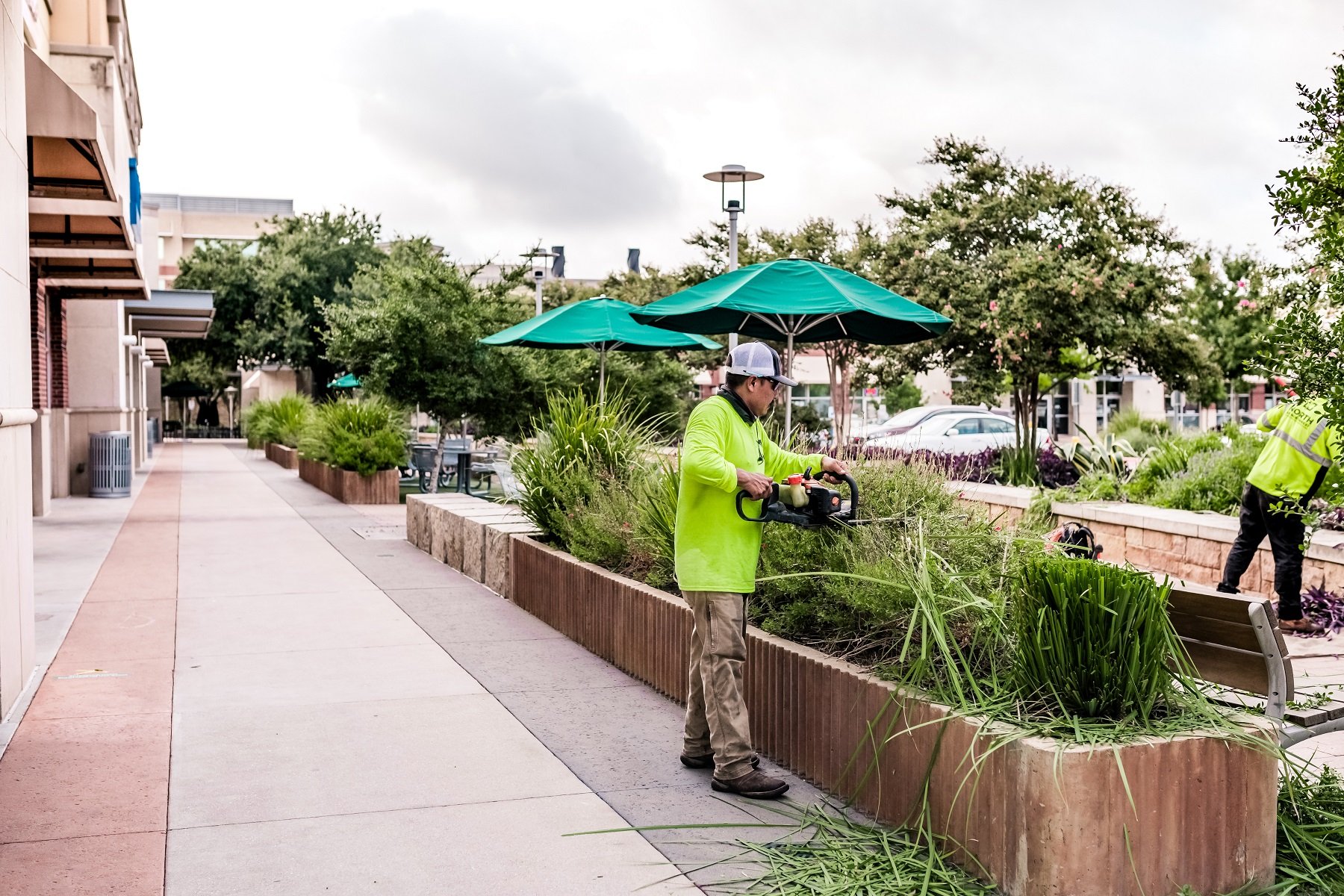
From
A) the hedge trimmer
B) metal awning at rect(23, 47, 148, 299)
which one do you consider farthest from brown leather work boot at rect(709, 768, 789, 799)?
metal awning at rect(23, 47, 148, 299)

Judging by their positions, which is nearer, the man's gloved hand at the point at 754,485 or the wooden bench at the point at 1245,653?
the wooden bench at the point at 1245,653

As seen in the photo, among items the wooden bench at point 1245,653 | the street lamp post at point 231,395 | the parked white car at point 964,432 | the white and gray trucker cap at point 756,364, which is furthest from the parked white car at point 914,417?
the street lamp post at point 231,395

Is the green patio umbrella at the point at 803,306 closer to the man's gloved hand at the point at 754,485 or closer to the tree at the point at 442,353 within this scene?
the man's gloved hand at the point at 754,485

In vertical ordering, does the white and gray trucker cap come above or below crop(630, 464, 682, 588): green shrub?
above

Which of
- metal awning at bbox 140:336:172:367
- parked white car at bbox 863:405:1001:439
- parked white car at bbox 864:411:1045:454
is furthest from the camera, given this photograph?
metal awning at bbox 140:336:172:367

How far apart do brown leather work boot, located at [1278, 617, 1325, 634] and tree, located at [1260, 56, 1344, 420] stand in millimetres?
4583

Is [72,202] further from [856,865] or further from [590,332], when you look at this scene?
[856,865]

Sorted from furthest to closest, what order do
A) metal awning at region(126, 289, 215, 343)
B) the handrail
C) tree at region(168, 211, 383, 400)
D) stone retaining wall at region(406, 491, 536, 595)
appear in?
tree at region(168, 211, 383, 400) < metal awning at region(126, 289, 215, 343) < stone retaining wall at region(406, 491, 536, 595) < the handrail

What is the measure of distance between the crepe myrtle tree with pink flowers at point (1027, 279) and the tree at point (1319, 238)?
12.3 metres

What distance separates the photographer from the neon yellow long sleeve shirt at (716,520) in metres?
5.01

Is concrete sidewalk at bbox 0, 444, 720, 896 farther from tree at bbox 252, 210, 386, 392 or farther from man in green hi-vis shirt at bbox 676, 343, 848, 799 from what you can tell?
tree at bbox 252, 210, 386, 392

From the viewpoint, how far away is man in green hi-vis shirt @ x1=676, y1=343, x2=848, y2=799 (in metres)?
5.02

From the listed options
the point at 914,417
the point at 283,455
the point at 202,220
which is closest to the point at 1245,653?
the point at 914,417

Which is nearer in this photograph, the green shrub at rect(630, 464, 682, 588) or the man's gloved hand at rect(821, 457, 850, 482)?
the man's gloved hand at rect(821, 457, 850, 482)
